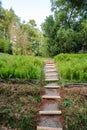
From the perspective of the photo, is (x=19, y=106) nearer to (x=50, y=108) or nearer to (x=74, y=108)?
(x=50, y=108)

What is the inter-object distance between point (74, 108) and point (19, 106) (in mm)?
1439

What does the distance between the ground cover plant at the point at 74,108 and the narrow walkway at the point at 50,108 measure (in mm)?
169

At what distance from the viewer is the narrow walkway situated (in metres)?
4.33

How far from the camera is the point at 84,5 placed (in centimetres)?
1462

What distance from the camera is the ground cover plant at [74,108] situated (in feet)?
14.6

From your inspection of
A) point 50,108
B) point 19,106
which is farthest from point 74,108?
point 19,106

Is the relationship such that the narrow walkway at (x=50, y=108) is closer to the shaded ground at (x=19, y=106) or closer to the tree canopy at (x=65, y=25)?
the shaded ground at (x=19, y=106)

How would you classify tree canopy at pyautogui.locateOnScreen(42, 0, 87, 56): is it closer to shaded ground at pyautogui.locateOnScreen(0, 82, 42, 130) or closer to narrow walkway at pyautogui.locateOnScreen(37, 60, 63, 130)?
narrow walkway at pyautogui.locateOnScreen(37, 60, 63, 130)

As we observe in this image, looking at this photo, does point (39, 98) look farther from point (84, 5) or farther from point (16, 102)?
point (84, 5)

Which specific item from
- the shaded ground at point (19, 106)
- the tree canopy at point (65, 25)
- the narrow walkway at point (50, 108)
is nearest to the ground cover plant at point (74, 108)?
the narrow walkway at point (50, 108)

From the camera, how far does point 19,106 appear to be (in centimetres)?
509

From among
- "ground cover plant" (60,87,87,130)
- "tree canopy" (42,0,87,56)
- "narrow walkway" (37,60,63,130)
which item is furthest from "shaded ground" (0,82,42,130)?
"tree canopy" (42,0,87,56)

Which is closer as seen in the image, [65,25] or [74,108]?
[74,108]

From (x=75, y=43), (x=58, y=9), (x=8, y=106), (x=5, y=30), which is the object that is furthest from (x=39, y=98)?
(x=5, y=30)
